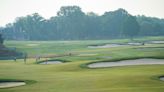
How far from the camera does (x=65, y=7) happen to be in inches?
7328

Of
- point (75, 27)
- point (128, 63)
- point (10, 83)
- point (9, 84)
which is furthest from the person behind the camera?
point (75, 27)

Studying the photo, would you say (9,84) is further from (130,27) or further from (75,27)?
(75,27)

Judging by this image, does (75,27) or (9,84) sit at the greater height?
(75,27)

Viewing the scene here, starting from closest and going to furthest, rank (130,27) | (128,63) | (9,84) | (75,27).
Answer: (9,84) → (128,63) → (130,27) → (75,27)

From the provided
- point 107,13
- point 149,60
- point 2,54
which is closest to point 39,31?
point 107,13

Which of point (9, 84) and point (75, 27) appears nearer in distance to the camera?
point (9, 84)

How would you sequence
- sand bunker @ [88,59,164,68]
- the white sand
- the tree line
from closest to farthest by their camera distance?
the white sand → sand bunker @ [88,59,164,68] → the tree line

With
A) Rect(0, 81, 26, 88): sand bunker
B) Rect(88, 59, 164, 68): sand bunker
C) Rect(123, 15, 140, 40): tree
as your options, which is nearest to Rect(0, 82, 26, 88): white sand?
Rect(0, 81, 26, 88): sand bunker

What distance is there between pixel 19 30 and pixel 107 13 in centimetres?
4034

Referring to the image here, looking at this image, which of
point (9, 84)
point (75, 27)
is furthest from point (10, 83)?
point (75, 27)

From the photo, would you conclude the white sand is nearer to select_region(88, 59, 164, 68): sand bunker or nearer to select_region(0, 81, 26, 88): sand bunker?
select_region(0, 81, 26, 88): sand bunker

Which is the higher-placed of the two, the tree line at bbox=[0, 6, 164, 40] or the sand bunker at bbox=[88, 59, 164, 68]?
the tree line at bbox=[0, 6, 164, 40]

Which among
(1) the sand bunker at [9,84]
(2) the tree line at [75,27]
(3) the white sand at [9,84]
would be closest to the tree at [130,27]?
(2) the tree line at [75,27]

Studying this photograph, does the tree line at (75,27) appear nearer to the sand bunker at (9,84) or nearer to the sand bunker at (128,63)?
the sand bunker at (128,63)
